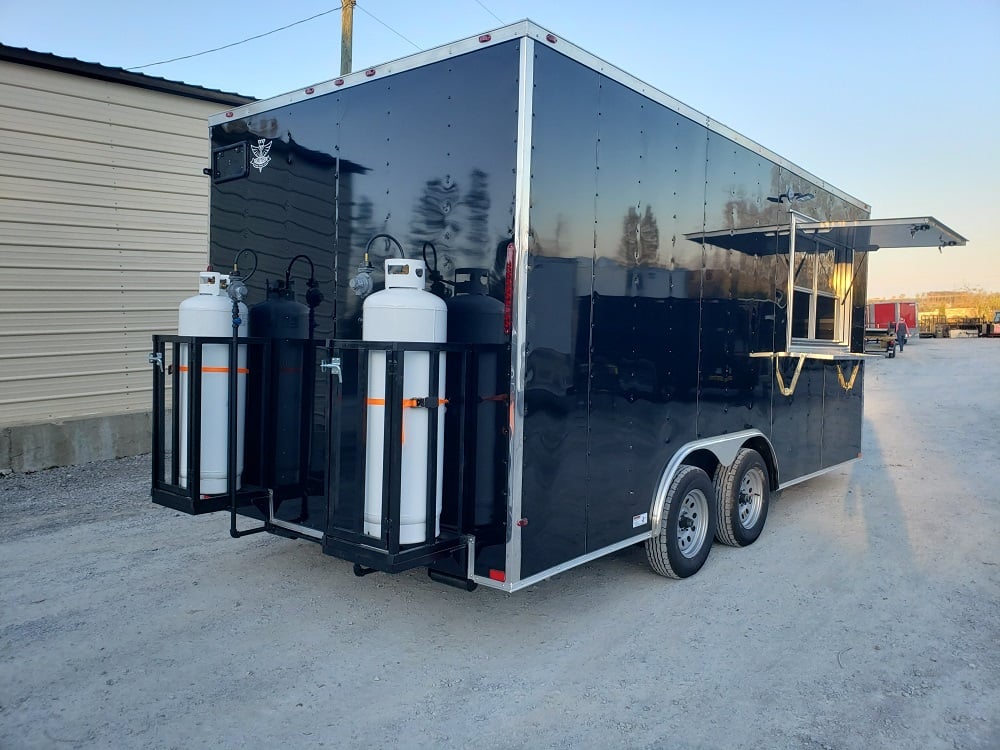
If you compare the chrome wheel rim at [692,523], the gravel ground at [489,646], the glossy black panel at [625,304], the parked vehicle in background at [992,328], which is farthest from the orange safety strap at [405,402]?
the parked vehicle in background at [992,328]

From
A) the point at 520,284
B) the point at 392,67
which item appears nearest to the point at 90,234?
the point at 392,67

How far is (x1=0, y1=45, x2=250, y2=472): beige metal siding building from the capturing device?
770 centimetres

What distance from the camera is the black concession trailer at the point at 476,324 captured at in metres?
3.45

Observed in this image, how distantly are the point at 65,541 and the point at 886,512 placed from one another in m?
6.95

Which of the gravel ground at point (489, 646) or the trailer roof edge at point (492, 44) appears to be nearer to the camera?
the gravel ground at point (489, 646)

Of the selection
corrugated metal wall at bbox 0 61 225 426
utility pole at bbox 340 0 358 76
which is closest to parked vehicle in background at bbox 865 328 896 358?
utility pole at bbox 340 0 358 76

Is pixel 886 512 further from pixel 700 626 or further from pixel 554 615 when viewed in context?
pixel 554 615

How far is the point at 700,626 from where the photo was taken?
4.13 metres

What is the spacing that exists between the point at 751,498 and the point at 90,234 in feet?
24.3

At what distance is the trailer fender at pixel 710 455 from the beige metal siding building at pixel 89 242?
21.6ft

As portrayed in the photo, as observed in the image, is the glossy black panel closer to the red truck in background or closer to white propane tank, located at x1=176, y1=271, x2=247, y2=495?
white propane tank, located at x1=176, y1=271, x2=247, y2=495

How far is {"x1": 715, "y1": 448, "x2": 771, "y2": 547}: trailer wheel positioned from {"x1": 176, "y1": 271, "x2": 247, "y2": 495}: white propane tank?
3.33 m

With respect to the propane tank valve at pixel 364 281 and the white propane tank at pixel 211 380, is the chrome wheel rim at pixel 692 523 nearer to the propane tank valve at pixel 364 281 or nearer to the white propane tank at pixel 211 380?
the propane tank valve at pixel 364 281

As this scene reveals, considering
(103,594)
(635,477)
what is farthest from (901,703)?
(103,594)
